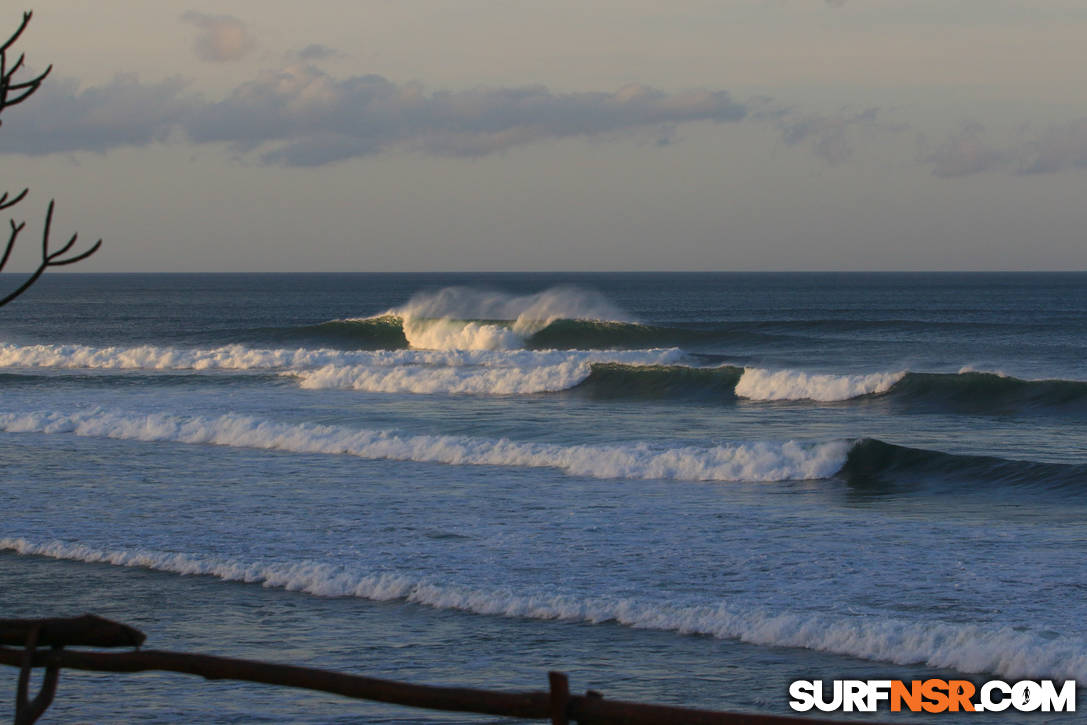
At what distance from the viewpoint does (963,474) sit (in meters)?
15.7

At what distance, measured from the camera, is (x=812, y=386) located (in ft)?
85.6

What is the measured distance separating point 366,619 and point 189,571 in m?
2.40

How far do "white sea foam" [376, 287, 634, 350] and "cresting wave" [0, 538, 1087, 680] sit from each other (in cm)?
2979

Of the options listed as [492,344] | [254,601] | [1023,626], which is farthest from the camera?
[492,344]

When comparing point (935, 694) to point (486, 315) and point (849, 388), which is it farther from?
point (486, 315)

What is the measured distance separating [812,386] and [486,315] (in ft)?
71.0

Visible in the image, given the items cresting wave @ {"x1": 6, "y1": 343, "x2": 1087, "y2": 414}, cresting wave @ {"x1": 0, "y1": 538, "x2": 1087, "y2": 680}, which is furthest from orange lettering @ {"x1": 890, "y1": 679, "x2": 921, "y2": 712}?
cresting wave @ {"x1": 6, "y1": 343, "x2": 1087, "y2": 414}

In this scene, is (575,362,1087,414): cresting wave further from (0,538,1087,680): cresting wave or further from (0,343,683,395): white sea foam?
(0,538,1087,680): cresting wave

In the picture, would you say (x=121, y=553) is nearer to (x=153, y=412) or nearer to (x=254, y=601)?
(x=254, y=601)

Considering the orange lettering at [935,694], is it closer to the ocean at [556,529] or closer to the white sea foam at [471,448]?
the ocean at [556,529]

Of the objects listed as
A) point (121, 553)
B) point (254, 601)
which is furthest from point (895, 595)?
point (121, 553)

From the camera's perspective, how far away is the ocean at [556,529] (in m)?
7.77

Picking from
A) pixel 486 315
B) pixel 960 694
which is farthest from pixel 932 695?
pixel 486 315

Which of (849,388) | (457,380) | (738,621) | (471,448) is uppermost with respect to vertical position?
(849,388)
